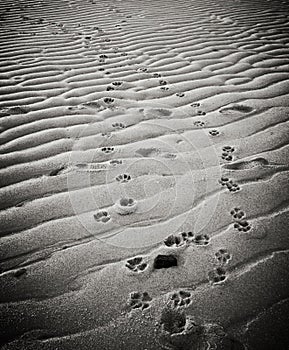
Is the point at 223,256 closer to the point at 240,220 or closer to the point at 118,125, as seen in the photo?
the point at 240,220

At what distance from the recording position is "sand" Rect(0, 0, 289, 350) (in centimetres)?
124

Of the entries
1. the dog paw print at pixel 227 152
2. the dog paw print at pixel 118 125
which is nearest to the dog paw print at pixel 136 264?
the dog paw print at pixel 227 152

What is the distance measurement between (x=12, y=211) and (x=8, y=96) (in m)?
1.62

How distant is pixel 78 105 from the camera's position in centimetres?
266

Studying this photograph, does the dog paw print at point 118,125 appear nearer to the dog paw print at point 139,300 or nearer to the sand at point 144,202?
the sand at point 144,202

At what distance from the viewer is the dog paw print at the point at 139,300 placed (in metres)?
1.29

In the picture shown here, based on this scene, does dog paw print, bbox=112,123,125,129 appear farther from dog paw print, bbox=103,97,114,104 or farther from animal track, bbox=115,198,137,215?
animal track, bbox=115,198,137,215

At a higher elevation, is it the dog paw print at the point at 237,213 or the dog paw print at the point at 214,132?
the dog paw print at the point at 214,132

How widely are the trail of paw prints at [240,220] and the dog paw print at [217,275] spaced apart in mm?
292

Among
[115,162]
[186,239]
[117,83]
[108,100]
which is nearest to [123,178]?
[115,162]

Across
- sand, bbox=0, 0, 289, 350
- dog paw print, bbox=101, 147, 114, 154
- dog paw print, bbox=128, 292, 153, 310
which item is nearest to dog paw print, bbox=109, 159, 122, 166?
sand, bbox=0, 0, 289, 350

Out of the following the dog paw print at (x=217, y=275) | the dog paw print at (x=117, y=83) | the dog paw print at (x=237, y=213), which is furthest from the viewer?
the dog paw print at (x=117, y=83)

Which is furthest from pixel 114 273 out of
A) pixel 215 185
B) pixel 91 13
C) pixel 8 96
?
pixel 91 13

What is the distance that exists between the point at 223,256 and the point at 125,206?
2.17 feet
